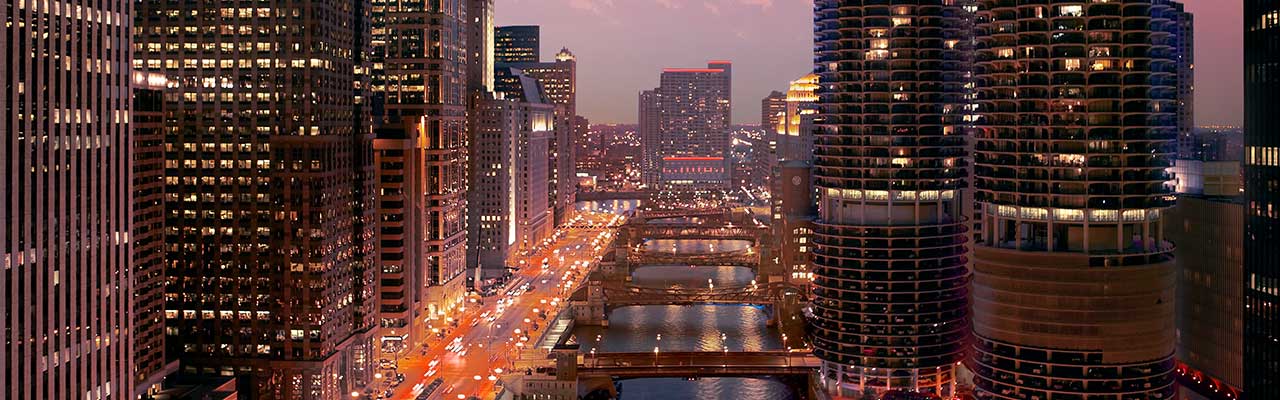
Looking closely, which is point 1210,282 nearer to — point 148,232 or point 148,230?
point 148,232

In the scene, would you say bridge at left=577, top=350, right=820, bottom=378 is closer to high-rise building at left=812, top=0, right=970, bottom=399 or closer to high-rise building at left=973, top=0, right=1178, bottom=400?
high-rise building at left=812, top=0, right=970, bottom=399

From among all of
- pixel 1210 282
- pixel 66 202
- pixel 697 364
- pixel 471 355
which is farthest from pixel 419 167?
pixel 1210 282

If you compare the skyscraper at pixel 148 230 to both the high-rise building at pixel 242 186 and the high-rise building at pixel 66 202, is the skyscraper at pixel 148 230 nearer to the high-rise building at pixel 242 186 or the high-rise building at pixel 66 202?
the high-rise building at pixel 242 186

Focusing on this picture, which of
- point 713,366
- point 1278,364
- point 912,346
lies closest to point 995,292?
point 912,346

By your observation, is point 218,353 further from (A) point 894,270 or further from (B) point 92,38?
(A) point 894,270

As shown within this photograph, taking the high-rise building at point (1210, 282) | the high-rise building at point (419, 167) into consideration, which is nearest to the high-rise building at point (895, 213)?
the high-rise building at point (1210, 282)

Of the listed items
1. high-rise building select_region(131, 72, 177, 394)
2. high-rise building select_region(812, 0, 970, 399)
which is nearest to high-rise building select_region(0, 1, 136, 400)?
high-rise building select_region(131, 72, 177, 394)
